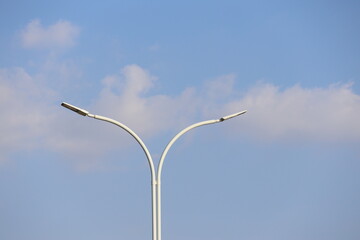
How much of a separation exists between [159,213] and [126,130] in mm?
2574

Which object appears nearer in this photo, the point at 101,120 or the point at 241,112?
the point at 101,120

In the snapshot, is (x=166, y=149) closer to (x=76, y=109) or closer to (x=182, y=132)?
(x=182, y=132)

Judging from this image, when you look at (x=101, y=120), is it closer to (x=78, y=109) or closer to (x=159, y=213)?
(x=78, y=109)

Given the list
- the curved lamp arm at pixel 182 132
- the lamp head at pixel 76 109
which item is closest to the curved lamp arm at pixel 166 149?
the curved lamp arm at pixel 182 132

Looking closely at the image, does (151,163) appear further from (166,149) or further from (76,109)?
(76,109)

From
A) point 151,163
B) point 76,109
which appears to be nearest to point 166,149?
point 151,163

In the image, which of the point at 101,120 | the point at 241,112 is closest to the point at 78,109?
the point at 101,120

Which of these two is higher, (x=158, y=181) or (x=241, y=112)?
(x=241, y=112)

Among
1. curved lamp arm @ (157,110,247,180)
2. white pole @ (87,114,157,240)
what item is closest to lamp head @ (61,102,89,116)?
white pole @ (87,114,157,240)

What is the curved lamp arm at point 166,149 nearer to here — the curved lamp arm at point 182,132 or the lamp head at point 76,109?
the curved lamp arm at point 182,132

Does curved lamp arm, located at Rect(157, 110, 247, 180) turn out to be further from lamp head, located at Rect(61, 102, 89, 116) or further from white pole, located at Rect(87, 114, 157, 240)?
lamp head, located at Rect(61, 102, 89, 116)

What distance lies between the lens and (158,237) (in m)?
19.8

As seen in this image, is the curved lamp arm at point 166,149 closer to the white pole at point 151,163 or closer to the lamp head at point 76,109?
the white pole at point 151,163

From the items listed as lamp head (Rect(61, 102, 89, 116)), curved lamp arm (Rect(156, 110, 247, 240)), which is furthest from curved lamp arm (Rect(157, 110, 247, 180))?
lamp head (Rect(61, 102, 89, 116))
